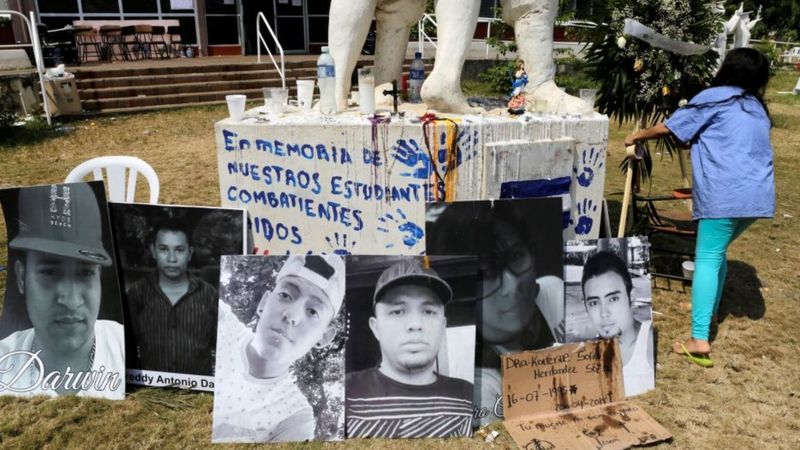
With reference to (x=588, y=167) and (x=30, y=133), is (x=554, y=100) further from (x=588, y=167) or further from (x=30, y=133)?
(x=30, y=133)

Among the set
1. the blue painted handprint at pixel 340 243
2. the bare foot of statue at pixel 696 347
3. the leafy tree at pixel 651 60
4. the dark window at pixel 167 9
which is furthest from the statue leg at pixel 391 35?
the dark window at pixel 167 9

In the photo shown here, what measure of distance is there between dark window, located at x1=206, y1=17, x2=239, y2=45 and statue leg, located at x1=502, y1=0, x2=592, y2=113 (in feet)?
40.5

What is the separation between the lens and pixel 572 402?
2703 mm

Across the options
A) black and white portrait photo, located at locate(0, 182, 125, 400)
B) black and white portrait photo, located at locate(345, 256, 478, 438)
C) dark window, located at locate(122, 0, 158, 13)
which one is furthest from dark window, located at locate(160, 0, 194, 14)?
black and white portrait photo, located at locate(345, 256, 478, 438)

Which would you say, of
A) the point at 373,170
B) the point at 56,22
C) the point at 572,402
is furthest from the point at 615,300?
the point at 56,22

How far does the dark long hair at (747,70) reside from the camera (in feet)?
9.56

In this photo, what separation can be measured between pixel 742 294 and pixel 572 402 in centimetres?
207

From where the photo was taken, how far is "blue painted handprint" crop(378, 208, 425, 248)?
3.20m

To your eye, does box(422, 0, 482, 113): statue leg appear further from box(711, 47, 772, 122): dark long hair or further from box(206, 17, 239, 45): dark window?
box(206, 17, 239, 45): dark window

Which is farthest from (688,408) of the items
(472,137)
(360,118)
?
(360,118)

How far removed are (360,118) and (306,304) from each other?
1.18m

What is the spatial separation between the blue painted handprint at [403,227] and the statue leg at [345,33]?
83 cm

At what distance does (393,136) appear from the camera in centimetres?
308

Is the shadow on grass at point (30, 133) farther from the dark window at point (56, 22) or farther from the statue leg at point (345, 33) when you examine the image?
the statue leg at point (345, 33)
